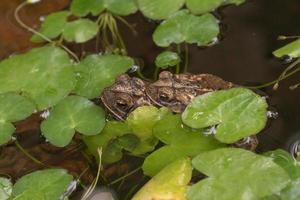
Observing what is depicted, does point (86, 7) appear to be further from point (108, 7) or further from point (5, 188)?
point (5, 188)

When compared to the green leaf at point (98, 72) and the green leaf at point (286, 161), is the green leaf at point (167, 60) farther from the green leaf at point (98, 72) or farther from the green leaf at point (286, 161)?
the green leaf at point (286, 161)

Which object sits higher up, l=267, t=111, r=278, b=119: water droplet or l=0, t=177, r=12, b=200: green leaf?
l=267, t=111, r=278, b=119: water droplet

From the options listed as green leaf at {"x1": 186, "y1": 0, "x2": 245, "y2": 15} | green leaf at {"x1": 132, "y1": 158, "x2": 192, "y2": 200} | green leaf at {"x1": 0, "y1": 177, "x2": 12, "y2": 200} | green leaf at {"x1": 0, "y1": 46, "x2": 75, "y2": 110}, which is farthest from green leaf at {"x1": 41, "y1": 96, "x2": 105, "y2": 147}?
green leaf at {"x1": 186, "y1": 0, "x2": 245, "y2": 15}

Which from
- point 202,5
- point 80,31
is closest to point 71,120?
point 80,31

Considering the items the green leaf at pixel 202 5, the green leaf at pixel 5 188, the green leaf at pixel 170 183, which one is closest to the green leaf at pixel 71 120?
the green leaf at pixel 5 188

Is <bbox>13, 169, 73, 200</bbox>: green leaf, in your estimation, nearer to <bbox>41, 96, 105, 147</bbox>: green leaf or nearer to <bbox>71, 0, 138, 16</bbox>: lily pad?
<bbox>41, 96, 105, 147</bbox>: green leaf
